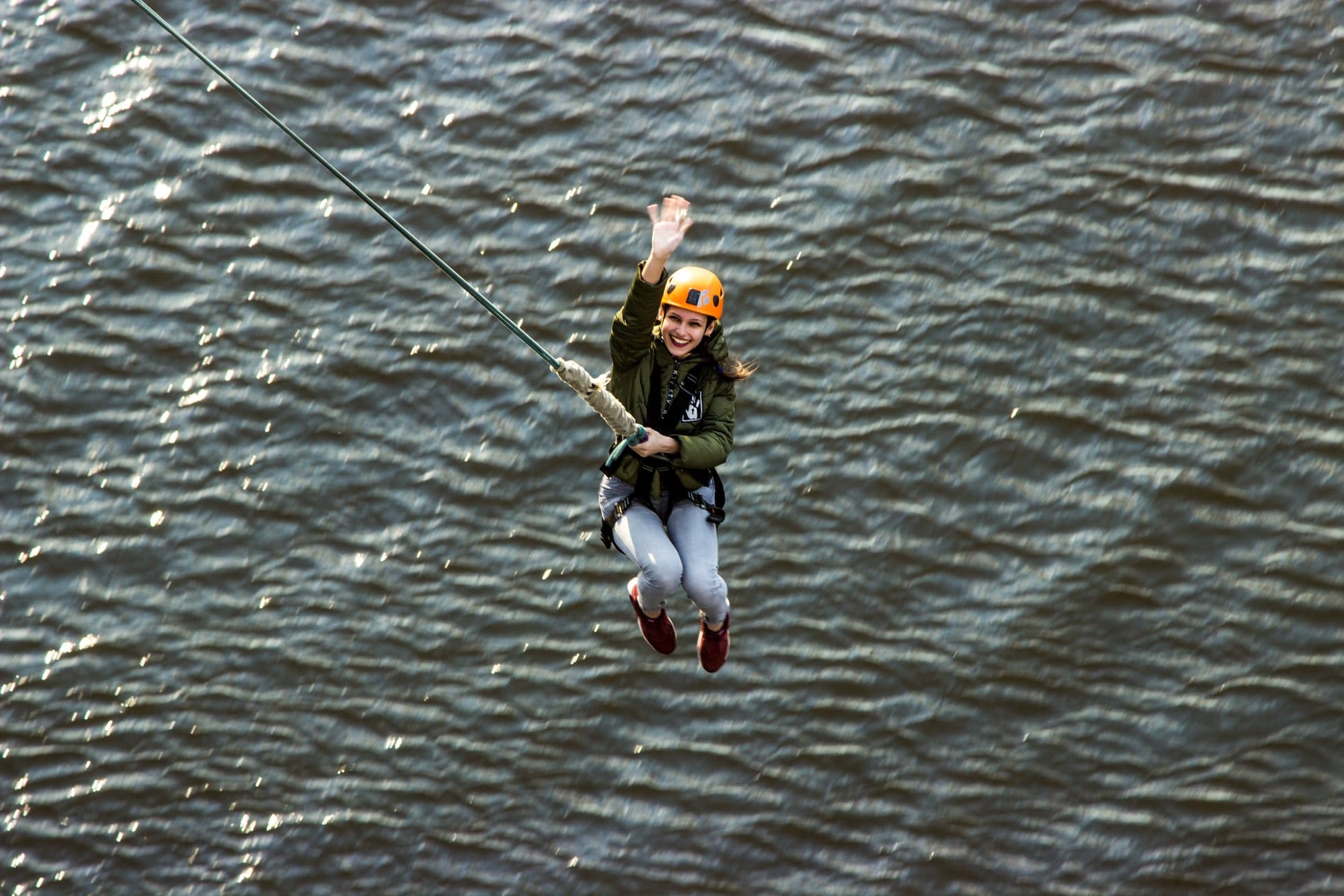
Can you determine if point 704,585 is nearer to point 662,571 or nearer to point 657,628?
point 662,571

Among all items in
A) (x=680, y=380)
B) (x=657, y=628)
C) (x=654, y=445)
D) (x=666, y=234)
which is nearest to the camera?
(x=666, y=234)

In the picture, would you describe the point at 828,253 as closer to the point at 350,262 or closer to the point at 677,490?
the point at 350,262

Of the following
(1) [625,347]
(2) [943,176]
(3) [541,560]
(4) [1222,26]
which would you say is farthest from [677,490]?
(4) [1222,26]

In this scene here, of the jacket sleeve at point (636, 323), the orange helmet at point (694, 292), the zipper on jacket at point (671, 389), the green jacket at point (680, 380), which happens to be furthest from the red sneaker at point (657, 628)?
the orange helmet at point (694, 292)

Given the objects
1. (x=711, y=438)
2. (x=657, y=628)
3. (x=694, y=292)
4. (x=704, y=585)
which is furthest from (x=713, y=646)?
(x=694, y=292)

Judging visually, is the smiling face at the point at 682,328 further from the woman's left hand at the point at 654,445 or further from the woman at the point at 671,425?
the woman's left hand at the point at 654,445

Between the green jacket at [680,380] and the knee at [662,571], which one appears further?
the knee at [662,571]

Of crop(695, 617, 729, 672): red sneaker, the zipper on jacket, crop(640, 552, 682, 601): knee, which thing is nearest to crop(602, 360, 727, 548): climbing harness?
the zipper on jacket
